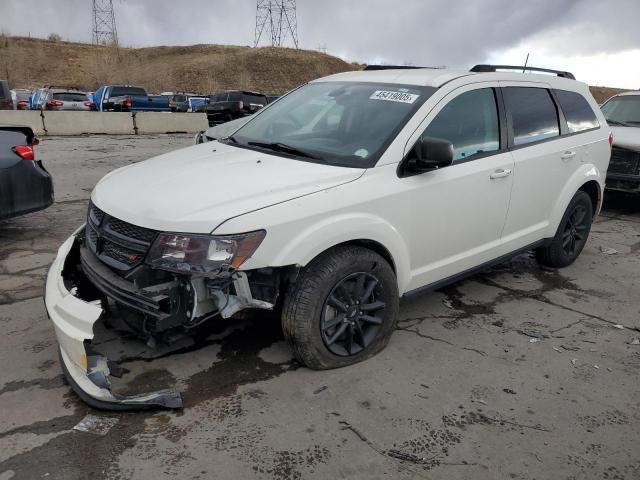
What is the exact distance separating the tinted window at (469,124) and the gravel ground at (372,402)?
1300 millimetres

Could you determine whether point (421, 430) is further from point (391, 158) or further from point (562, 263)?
point (562, 263)

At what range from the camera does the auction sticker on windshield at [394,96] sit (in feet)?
11.5

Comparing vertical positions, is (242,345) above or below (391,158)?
below

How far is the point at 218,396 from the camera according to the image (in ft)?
9.46

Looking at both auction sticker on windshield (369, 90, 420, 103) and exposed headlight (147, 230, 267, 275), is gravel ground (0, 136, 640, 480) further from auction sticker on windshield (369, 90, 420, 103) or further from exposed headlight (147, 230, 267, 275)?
auction sticker on windshield (369, 90, 420, 103)

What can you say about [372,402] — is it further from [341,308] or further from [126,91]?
[126,91]

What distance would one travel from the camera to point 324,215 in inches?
113

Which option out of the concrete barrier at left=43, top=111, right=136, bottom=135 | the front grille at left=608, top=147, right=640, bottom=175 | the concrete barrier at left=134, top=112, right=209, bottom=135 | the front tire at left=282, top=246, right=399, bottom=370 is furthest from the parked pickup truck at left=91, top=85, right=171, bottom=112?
the front tire at left=282, top=246, right=399, bottom=370

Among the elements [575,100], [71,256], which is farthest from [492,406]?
[575,100]

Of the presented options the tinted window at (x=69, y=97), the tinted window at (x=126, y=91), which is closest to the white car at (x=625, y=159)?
the tinted window at (x=69, y=97)

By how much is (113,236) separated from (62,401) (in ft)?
3.04

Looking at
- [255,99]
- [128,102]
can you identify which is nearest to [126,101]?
[128,102]

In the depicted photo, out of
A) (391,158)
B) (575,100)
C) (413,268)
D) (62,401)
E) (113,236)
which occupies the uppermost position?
(575,100)

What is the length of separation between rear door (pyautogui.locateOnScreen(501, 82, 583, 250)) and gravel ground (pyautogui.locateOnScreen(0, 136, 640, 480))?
66cm
